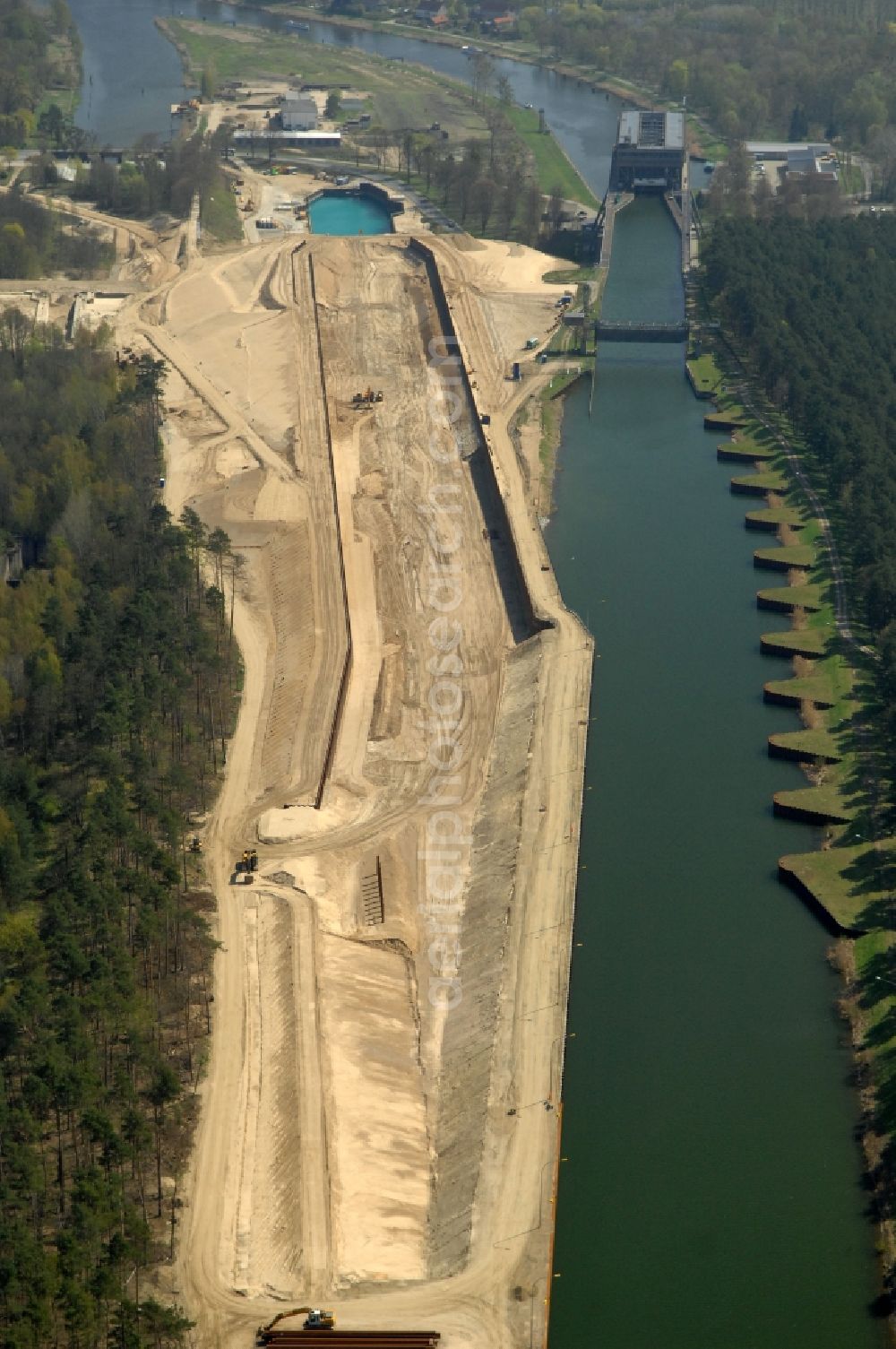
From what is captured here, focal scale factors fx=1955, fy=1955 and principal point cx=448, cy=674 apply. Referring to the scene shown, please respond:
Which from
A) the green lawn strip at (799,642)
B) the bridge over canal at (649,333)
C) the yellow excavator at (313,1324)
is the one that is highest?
the bridge over canal at (649,333)

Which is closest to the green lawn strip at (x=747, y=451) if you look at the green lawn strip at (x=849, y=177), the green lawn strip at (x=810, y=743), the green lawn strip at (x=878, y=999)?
the green lawn strip at (x=810, y=743)

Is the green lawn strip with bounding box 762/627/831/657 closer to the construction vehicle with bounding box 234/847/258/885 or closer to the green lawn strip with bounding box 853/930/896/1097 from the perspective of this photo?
the green lawn strip with bounding box 853/930/896/1097

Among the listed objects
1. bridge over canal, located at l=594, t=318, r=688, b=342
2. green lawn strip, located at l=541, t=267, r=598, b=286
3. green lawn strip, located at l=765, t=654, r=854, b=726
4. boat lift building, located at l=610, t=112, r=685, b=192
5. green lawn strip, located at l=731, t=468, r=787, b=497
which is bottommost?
green lawn strip, located at l=765, t=654, r=854, b=726

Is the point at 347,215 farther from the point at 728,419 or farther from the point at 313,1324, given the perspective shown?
the point at 313,1324

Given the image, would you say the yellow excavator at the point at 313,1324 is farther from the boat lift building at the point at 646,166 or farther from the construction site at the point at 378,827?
the boat lift building at the point at 646,166

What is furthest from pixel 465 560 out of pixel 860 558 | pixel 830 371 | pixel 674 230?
pixel 674 230

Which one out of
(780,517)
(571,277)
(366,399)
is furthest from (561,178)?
(780,517)

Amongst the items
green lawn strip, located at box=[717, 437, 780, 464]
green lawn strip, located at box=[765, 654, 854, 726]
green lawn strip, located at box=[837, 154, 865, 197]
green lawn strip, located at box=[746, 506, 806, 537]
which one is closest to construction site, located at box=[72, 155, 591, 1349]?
green lawn strip, located at box=[765, 654, 854, 726]
